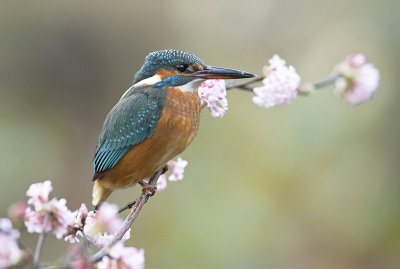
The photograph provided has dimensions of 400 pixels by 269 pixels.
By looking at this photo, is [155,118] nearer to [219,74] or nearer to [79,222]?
[219,74]

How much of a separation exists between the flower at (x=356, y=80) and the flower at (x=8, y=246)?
0.89 meters

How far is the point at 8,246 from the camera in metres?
0.89

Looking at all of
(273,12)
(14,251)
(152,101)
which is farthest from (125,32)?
(14,251)

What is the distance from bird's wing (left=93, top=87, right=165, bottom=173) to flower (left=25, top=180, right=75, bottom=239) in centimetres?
74

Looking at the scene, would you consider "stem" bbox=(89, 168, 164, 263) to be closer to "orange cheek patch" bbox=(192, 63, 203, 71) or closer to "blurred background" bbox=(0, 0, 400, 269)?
"orange cheek patch" bbox=(192, 63, 203, 71)

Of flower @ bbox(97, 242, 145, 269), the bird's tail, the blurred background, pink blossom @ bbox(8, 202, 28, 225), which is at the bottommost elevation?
flower @ bbox(97, 242, 145, 269)

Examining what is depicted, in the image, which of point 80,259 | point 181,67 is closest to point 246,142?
point 181,67

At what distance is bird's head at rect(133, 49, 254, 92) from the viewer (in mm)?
1721

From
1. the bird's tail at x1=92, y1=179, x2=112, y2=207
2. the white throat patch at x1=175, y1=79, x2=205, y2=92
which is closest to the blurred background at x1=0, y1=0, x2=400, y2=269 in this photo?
the bird's tail at x1=92, y1=179, x2=112, y2=207

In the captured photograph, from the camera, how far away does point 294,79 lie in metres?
1.53

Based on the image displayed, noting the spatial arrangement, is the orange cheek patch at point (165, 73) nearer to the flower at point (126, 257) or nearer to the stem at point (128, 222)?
the stem at point (128, 222)

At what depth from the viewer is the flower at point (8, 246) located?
890 mm

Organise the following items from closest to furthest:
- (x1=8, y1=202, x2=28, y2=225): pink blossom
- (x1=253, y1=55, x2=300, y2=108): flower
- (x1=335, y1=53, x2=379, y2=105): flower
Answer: (x1=8, y1=202, x2=28, y2=225): pink blossom
(x1=335, y1=53, x2=379, y2=105): flower
(x1=253, y1=55, x2=300, y2=108): flower

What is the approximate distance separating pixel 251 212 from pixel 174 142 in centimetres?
169
